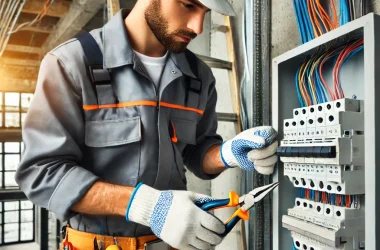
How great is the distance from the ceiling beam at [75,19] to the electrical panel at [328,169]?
1.71 metres

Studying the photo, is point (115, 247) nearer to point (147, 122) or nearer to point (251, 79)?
point (147, 122)

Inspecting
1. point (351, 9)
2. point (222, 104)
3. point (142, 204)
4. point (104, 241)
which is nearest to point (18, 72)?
point (222, 104)

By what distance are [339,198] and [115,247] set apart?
0.64m

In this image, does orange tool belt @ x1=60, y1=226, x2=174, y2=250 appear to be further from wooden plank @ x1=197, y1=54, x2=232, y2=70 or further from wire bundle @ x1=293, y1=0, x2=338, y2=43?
wooden plank @ x1=197, y1=54, x2=232, y2=70

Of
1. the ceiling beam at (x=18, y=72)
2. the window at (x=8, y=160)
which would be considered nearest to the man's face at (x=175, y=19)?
the ceiling beam at (x=18, y=72)

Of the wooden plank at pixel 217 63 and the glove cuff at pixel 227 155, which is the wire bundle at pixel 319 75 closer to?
the glove cuff at pixel 227 155

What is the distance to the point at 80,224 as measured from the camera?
3.40 ft

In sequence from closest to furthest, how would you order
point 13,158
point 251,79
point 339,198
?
point 339,198 → point 251,79 → point 13,158

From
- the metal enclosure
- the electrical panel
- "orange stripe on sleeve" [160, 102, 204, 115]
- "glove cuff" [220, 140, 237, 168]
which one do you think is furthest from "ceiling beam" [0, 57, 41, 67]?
the electrical panel

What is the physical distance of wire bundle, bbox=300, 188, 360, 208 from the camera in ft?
2.77

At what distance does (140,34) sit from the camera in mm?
1126

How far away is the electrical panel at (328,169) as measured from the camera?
792mm

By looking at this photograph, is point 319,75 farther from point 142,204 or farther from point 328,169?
point 142,204

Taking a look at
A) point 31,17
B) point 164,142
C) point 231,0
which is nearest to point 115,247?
point 164,142
